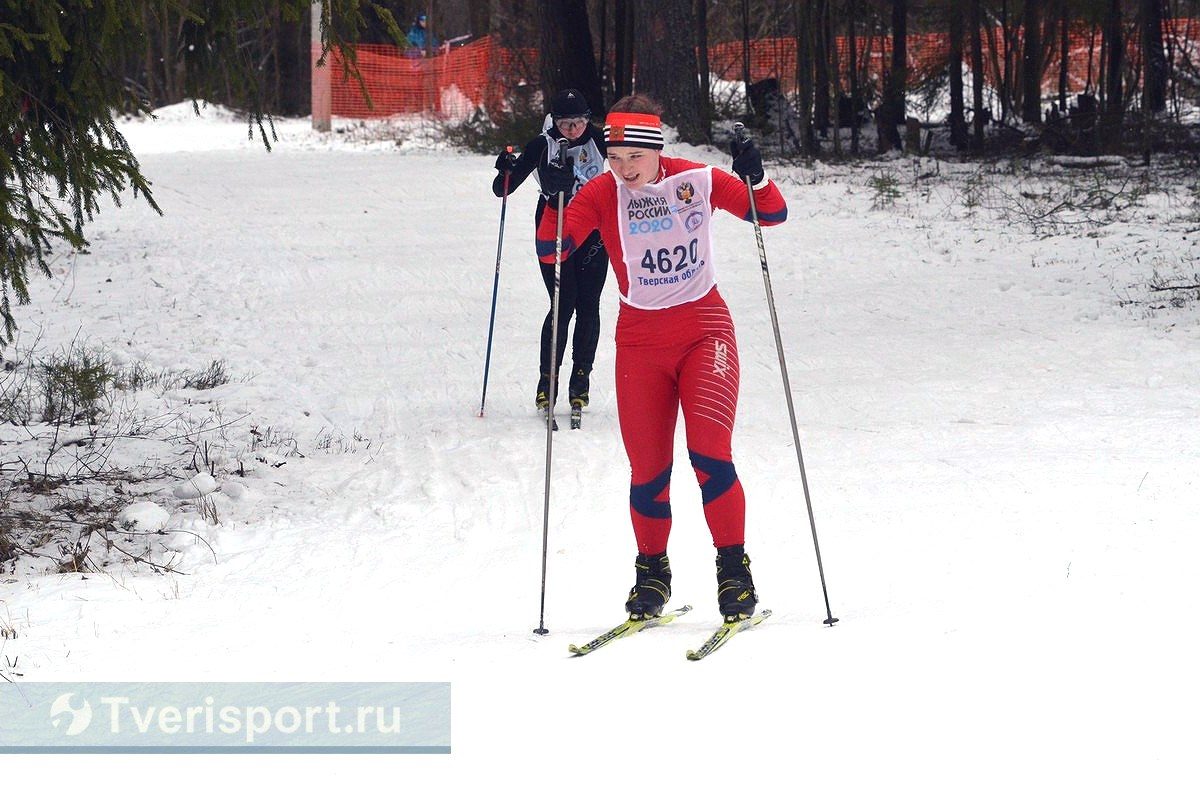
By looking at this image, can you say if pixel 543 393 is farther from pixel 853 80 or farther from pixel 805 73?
pixel 853 80

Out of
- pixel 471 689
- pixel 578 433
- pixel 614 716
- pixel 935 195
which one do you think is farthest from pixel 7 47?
pixel 935 195

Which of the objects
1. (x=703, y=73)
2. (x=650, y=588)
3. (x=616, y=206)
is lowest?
(x=650, y=588)

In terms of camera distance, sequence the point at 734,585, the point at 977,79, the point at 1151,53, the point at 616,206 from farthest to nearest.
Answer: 1. the point at 977,79
2. the point at 1151,53
3. the point at 616,206
4. the point at 734,585

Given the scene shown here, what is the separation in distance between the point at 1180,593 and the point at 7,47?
17.0 ft

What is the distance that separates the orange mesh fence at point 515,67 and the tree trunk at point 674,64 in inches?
151

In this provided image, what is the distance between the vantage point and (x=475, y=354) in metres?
11.0

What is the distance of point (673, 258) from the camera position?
5234 mm

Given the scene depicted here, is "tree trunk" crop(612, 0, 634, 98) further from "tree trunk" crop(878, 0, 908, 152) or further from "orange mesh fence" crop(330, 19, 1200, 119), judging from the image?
"tree trunk" crop(878, 0, 908, 152)

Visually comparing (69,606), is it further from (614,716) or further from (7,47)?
(614,716)
